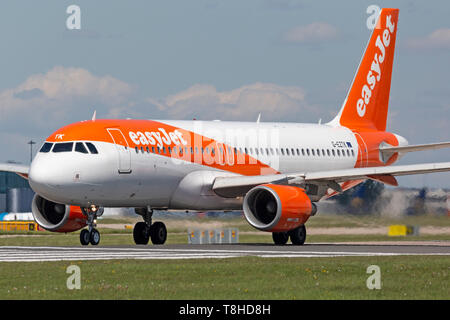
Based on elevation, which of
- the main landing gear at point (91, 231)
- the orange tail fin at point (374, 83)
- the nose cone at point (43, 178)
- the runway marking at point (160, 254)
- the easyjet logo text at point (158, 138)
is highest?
the orange tail fin at point (374, 83)

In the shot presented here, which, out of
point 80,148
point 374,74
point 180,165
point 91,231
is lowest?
point 91,231

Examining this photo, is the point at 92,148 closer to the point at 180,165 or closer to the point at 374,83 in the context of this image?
the point at 180,165

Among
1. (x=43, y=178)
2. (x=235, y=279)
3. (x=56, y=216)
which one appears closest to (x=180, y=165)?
(x=56, y=216)

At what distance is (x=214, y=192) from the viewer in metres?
37.3

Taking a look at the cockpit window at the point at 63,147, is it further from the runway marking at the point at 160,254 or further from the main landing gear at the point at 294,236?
the main landing gear at the point at 294,236

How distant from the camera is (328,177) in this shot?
3578cm

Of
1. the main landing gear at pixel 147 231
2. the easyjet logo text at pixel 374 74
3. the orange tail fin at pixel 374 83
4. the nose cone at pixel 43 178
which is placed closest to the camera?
the nose cone at pixel 43 178

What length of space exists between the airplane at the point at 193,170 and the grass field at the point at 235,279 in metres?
8.81

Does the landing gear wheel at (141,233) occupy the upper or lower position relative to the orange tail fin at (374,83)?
lower

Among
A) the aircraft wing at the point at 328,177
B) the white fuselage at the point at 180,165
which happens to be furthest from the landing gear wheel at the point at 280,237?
the white fuselage at the point at 180,165

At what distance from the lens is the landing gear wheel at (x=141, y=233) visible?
3791 centimetres

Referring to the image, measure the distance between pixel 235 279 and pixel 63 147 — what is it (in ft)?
48.9
